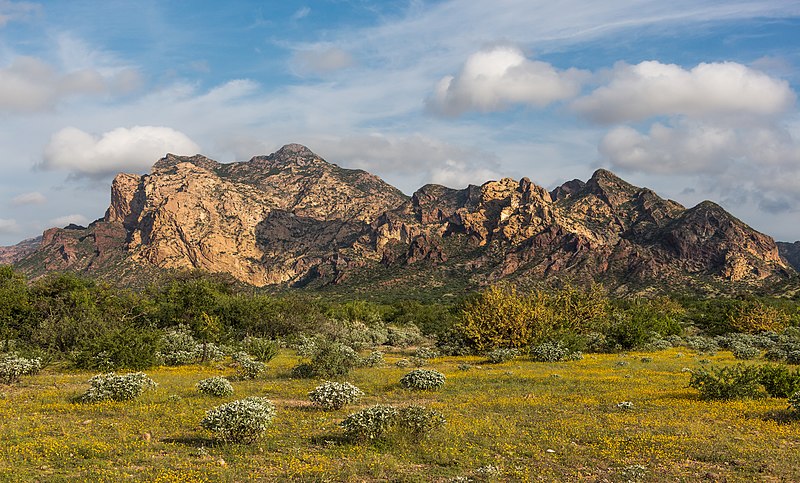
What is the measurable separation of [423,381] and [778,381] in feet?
47.8

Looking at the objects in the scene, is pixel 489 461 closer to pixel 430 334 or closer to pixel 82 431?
pixel 82 431

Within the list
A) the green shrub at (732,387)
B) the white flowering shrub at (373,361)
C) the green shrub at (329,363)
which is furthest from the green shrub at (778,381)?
the white flowering shrub at (373,361)

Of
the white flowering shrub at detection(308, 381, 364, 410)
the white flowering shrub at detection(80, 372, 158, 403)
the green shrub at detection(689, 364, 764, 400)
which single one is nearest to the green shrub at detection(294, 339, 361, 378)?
the white flowering shrub at detection(308, 381, 364, 410)

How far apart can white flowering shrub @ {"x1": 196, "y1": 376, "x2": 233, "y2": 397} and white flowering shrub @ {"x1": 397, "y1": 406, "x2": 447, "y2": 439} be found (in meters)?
9.81

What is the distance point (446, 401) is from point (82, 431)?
41.9 ft

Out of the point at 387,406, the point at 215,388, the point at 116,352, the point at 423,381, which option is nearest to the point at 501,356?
the point at 423,381

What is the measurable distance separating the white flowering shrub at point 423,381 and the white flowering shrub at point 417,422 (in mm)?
9091

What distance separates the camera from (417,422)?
1415 cm

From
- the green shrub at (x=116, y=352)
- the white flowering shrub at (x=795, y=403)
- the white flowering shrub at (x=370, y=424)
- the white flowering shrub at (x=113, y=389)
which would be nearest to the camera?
the white flowering shrub at (x=370, y=424)

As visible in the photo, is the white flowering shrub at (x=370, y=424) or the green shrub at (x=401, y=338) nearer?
the white flowering shrub at (x=370, y=424)

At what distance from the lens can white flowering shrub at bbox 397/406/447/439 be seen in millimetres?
14039

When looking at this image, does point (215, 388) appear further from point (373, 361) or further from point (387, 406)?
point (373, 361)

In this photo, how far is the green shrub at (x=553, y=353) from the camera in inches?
1359

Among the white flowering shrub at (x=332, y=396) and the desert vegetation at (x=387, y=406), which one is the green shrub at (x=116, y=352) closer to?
the desert vegetation at (x=387, y=406)
